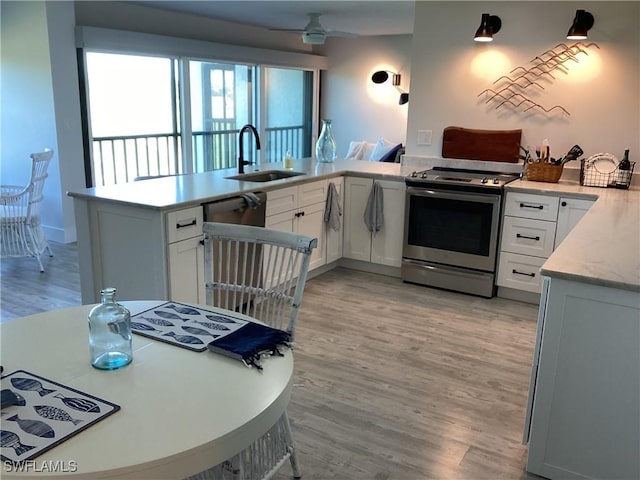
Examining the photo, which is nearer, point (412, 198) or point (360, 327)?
point (360, 327)

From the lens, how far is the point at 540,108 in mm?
4254

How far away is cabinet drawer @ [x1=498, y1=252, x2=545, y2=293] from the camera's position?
3912mm

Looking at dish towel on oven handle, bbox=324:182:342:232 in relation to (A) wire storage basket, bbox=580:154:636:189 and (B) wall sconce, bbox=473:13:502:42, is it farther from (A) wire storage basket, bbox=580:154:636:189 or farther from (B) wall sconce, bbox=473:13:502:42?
(A) wire storage basket, bbox=580:154:636:189

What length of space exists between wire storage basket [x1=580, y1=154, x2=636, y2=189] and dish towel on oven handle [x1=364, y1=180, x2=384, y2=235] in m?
1.53

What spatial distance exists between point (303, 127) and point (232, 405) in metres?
8.28

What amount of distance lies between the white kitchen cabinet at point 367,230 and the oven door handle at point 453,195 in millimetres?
166

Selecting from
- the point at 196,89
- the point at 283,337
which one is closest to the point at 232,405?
the point at 283,337

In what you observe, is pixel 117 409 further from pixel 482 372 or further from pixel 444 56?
pixel 444 56

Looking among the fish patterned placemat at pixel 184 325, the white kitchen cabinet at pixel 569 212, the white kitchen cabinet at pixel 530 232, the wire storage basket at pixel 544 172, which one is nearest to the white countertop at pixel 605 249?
the white kitchen cabinet at pixel 569 212

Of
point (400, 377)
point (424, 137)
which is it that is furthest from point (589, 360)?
point (424, 137)

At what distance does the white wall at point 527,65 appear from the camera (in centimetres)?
392

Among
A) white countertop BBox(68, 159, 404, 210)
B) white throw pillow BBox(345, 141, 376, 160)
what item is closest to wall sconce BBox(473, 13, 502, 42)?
white countertop BBox(68, 159, 404, 210)

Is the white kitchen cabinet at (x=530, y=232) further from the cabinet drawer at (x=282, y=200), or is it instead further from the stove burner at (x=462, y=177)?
the cabinet drawer at (x=282, y=200)

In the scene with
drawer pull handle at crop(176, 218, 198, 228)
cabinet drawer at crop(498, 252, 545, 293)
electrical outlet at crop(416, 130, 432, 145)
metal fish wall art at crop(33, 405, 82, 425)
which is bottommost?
cabinet drawer at crop(498, 252, 545, 293)
